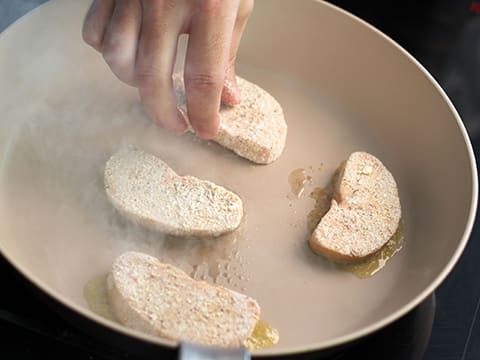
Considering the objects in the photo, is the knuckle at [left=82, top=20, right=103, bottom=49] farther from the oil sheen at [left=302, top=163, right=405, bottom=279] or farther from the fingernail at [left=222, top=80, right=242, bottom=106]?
the oil sheen at [left=302, top=163, right=405, bottom=279]

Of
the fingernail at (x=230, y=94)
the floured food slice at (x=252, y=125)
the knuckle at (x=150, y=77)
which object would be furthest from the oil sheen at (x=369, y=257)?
the knuckle at (x=150, y=77)

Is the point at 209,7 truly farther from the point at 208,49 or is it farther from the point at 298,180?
the point at 298,180

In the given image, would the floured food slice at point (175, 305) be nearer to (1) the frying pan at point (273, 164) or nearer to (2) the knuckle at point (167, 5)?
(1) the frying pan at point (273, 164)

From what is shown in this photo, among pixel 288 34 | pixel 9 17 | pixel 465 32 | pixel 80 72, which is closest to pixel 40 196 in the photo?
pixel 80 72

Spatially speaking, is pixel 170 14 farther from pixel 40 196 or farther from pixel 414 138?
pixel 414 138

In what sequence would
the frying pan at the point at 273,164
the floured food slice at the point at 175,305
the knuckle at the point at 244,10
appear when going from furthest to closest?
1. the knuckle at the point at 244,10
2. the frying pan at the point at 273,164
3. the floured food slice at the point at 175,305
